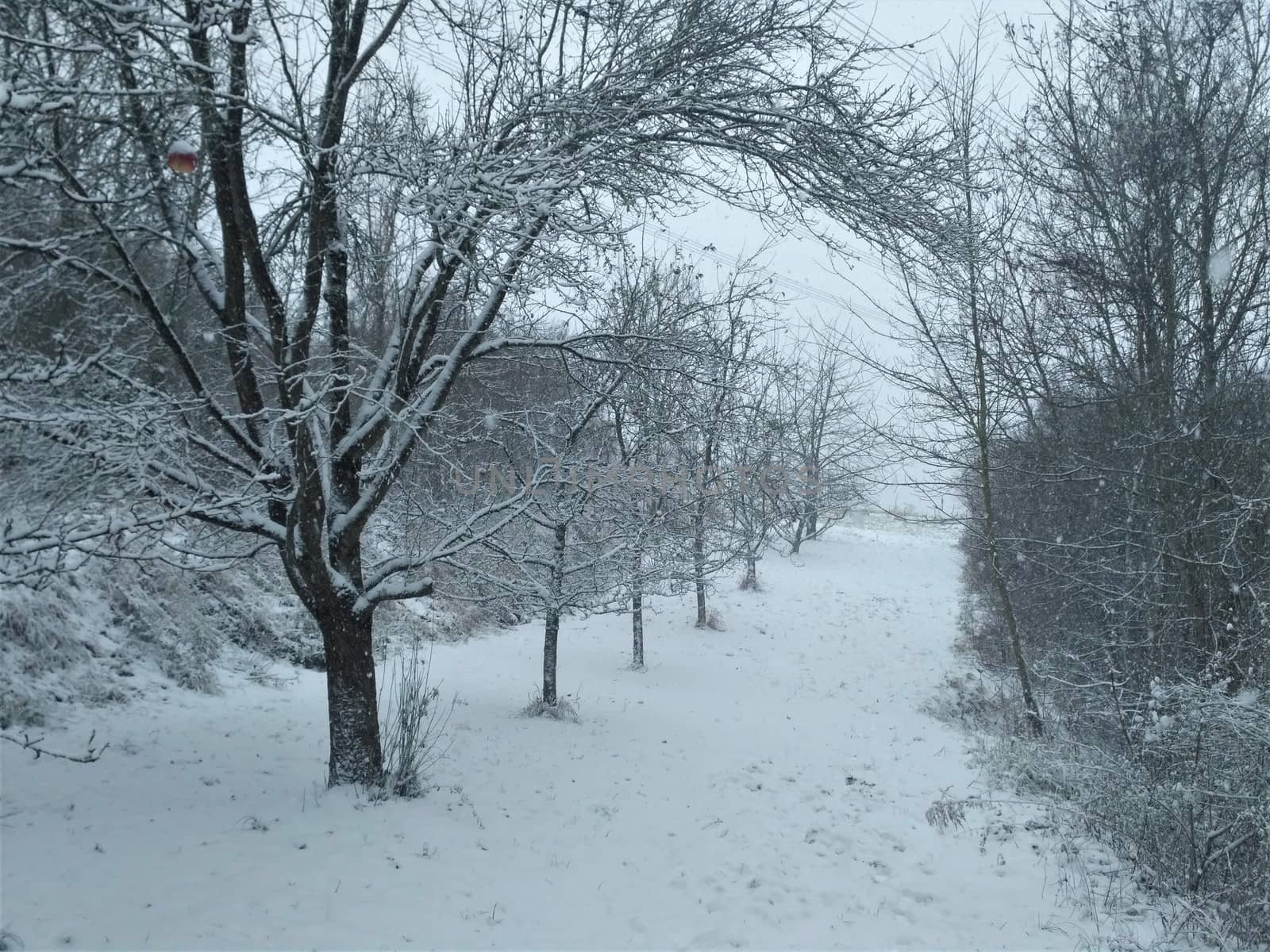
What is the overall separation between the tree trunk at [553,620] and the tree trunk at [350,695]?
3.13m

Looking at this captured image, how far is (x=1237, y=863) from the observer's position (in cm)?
446

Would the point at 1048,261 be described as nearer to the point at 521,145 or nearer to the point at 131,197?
the point at 521,145

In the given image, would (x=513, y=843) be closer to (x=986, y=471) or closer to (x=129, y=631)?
(x=129, y=631)

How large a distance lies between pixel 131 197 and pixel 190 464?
154 centimetres

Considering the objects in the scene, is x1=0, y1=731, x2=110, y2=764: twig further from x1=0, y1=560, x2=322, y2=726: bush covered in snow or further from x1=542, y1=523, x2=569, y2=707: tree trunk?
x1=542, y1=523, x2=569, y2=707: tree trunk

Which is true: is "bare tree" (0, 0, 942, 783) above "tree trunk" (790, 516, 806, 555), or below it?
above

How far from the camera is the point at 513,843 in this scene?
17.0ft

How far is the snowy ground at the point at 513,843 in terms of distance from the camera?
12.5 ft

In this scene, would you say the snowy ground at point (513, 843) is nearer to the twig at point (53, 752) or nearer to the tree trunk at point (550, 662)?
the twig at point (53, 752)

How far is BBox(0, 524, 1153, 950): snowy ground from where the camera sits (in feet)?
12.5

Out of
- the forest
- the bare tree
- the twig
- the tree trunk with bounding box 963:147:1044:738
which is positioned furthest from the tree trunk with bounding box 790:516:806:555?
the twig

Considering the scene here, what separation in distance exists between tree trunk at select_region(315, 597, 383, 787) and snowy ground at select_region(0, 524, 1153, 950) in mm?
251

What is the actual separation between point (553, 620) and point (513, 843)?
3.95 m

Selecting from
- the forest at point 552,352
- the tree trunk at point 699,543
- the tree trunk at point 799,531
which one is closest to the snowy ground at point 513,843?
the forest at point 552,352
